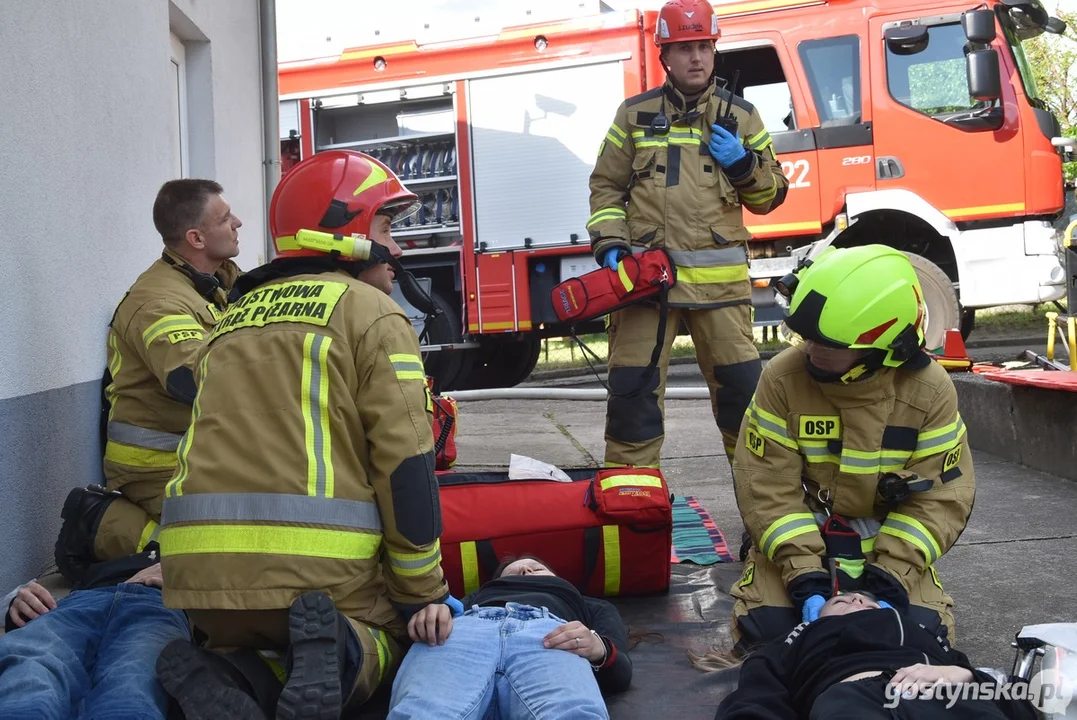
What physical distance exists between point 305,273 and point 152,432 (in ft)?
4.62

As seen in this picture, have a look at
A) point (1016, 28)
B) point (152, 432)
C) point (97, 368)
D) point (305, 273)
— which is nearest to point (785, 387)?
point (305, 273)

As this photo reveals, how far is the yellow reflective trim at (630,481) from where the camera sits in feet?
12.5

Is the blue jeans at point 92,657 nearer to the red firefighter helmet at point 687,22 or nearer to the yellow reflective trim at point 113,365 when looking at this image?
the yellow reflective trim at point 113,365

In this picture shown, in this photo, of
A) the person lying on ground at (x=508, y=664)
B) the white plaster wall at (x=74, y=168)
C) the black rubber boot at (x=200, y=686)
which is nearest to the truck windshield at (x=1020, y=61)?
the white plaster wall at (x=74, y=168)

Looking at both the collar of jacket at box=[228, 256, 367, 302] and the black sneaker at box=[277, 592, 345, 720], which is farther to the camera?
the collar of jacket at box=[228, 256, 367, 302]

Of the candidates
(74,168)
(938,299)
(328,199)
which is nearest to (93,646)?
(328,199)

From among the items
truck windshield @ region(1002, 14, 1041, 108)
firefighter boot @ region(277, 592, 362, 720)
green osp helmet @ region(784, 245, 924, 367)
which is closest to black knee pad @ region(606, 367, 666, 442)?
green osp helmet @ region(784, 245, 924, 367)

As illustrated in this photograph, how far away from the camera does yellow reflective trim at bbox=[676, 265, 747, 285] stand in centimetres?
463

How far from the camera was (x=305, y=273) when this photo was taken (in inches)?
109

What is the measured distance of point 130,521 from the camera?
12.3ft

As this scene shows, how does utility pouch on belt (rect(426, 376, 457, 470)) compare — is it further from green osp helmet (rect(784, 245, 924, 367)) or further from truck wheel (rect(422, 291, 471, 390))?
truck wheel (rect(422, 291, 471, 390))

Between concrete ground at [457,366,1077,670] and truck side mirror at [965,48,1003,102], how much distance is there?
11.3 feet

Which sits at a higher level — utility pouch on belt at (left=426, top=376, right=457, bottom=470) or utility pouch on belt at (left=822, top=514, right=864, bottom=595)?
utility pouch on belt at (left=426, top=376, right=457, bottom=470)

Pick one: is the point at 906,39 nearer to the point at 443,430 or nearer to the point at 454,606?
the point at 443,430
